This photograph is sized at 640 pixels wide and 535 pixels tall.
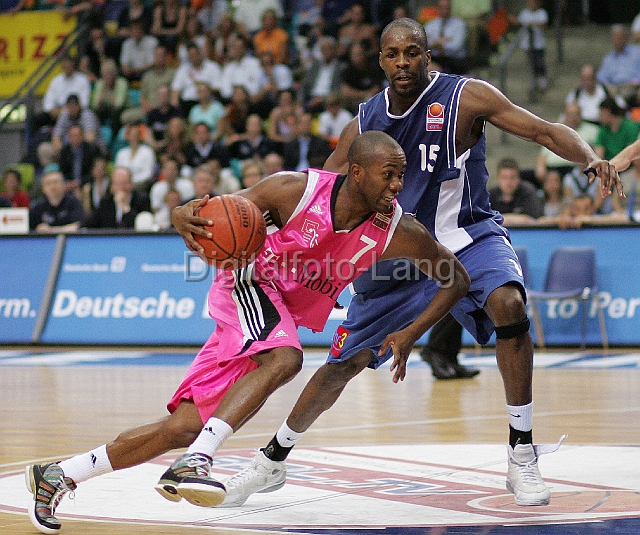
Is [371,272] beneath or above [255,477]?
above

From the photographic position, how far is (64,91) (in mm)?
17047

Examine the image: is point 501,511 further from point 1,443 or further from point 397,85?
point 1,443

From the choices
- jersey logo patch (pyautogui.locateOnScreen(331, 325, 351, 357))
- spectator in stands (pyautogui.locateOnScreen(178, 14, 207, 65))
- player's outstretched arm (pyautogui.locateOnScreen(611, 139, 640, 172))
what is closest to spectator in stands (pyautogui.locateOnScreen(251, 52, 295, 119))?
spectator in stands (pyautogui.locateOnScreen(178, 14, 207, 65))

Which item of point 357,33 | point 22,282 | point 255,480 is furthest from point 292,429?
point 357,33

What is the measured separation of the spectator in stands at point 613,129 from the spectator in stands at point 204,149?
188 inches

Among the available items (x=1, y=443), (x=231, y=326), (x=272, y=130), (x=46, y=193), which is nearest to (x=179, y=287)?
(x=46, y=193)

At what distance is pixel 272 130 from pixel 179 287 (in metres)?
3.60

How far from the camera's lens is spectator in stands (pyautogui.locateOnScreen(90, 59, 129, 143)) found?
1636 cm

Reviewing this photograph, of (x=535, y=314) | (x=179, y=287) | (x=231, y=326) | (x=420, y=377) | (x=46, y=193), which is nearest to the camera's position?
(x=231, y=326)

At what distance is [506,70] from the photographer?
15.6 meters

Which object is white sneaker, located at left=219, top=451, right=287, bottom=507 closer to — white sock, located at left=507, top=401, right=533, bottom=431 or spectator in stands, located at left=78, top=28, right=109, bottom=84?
white sock, located at left=507, top=401, right=533, bottom=431

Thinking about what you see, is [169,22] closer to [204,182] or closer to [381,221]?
[204,182]

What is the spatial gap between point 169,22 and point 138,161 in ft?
11.4

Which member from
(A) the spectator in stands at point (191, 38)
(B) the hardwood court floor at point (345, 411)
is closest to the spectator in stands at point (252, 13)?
(A) the spectator in stands at point (191, 38)
